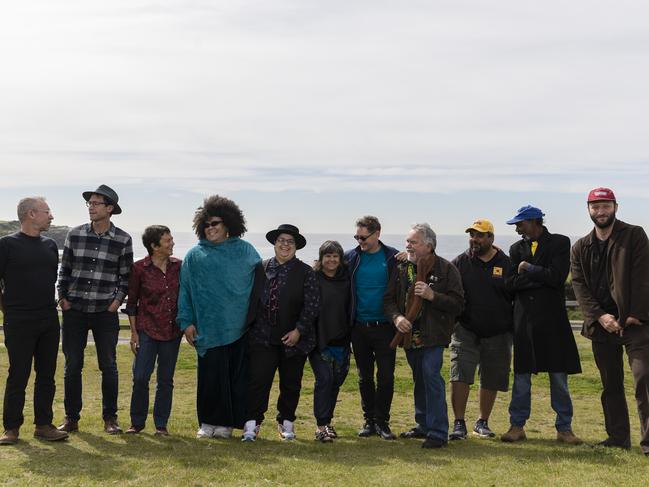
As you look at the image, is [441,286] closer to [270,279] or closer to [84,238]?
[270,279]

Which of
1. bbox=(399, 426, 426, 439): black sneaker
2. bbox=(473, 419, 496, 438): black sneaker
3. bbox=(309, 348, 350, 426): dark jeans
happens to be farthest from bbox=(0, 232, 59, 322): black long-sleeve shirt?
bbox=(473, 419, 496, 438): black sneaker

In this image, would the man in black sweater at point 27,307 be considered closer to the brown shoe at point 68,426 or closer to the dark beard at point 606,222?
the brown shoe at point 68,426

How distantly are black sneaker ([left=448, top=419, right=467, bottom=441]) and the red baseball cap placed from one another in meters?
2.70

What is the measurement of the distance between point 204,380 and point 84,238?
1.94m

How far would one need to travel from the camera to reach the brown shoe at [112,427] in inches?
293

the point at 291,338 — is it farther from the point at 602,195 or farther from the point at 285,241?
the point at 602,195

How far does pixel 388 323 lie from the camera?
7.50 m

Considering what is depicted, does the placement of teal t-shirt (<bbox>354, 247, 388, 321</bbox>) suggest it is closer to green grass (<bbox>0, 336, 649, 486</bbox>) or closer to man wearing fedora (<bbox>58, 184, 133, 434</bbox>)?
green grass (<bbox>0, 336, 649, 486</bbox>)

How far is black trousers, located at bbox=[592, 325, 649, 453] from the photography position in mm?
6832

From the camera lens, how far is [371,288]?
7.54m

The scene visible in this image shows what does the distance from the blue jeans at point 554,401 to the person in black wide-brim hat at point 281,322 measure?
2.25m

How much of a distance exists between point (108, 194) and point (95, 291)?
3.36ft

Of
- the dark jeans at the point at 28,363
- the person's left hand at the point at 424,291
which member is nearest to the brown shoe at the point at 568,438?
the person's left hand at the point at 424,291

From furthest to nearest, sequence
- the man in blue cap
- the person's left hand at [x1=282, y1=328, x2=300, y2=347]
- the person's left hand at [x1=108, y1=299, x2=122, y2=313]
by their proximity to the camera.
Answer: the man in blue cap, the person's left hand at [x1=108, y1=299, x2=122, y2=313], the person's left hand at [x1=282, y1=328, x2=300, y2=347]
